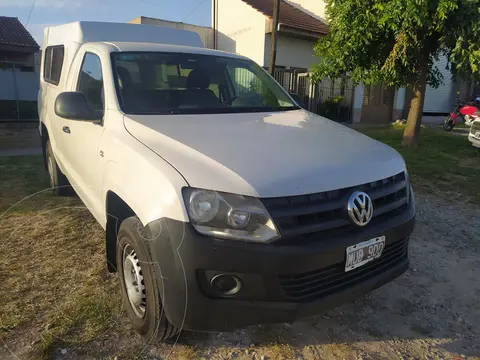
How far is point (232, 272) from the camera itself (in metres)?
1.96

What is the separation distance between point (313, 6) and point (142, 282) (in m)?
17.3

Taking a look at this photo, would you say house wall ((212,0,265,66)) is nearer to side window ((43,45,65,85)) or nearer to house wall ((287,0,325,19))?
house wall ((287,0,325,19))

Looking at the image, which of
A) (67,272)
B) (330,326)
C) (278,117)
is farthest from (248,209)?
(67,272)

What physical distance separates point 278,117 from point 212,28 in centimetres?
1522

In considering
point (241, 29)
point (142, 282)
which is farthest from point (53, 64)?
point (241, 29)

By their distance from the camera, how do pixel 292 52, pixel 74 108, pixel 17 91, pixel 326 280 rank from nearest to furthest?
pixel 326 280, pixel 74 108, pixel 17 91, pixel 292 52

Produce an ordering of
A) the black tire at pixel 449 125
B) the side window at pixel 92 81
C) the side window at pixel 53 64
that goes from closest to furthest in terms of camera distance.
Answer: the side window at pixel 92 81
the side window at pixel 53 64
the black tire at pixel 449 125

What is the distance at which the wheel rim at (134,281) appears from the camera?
2346 mm

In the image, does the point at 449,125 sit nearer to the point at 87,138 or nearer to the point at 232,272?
the point at 87,138

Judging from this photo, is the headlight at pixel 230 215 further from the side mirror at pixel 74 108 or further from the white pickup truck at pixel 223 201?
the side mirror at pixel 74 108

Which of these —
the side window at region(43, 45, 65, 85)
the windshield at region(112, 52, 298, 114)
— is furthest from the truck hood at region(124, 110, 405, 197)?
the side window at region(43, 45, 65, 85)

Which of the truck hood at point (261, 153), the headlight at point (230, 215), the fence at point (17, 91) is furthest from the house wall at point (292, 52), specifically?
the headlight at point (230, 215)

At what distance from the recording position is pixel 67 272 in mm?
3262

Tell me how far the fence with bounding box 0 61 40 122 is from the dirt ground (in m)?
8.30
